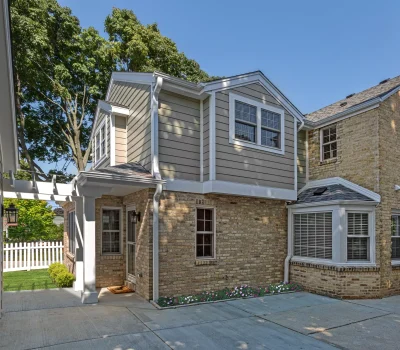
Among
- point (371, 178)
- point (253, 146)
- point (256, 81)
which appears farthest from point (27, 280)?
point (371, 178)

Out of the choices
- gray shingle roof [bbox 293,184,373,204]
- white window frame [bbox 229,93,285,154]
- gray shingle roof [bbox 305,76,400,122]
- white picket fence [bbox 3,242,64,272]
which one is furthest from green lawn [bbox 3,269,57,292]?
gray shingle roof [bbox 305,76,400,122]

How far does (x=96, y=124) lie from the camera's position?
1198 centimetres

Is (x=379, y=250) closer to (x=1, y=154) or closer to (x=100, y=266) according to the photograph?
(x=100, y=266)

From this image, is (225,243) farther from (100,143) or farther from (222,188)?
(100,143)

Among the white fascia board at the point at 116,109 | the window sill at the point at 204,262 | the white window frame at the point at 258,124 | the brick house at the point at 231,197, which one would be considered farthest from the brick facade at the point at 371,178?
the white fascia board at the point at 116,109

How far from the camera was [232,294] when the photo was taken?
309 inches

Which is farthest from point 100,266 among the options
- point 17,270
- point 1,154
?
point 17,270

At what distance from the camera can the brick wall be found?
7387 millimetres

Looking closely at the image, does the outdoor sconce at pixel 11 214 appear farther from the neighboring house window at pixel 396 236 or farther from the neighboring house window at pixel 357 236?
the neighboring house window at pixel 396 236

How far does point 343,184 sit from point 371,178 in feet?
2.71

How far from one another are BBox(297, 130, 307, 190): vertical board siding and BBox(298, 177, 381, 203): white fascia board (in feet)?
0.79

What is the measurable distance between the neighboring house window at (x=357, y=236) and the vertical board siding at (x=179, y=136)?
4510mm

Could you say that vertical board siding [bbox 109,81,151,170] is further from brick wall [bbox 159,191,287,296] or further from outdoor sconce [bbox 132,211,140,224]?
brick wall [bbox 159,191,287,296]

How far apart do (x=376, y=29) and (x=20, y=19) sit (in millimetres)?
15866
